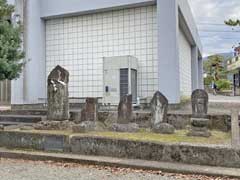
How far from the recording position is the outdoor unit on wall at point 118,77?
47.2ft

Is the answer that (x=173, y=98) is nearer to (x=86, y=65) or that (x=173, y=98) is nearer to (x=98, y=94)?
(x=98, y=94)

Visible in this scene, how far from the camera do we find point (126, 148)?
734 centimetres

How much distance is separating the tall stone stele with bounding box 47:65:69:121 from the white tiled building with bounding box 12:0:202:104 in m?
5.11

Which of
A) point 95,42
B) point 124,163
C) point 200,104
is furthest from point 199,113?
point 95,42

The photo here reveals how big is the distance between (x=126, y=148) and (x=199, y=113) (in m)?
2.82

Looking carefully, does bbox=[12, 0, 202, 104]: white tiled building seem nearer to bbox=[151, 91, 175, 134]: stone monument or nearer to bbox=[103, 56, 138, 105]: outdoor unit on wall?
bbox=[103, 56, 138, 105]: outdoor unit on wall

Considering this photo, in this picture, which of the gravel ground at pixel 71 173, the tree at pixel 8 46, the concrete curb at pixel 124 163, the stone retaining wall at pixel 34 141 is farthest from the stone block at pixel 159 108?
the tree at pixel 8 46

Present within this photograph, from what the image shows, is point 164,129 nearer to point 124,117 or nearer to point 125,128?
point 125,128

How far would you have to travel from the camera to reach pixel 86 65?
1628 cm

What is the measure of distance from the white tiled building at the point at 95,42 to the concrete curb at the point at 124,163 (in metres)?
7.10

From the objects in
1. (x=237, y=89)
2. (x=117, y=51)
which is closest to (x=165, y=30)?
(x=117, y=51)

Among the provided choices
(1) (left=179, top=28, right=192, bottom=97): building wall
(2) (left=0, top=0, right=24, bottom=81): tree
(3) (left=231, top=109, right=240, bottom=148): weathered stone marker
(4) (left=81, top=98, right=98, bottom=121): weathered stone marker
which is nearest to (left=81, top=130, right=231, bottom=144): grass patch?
(3) (left=231, top=109, right=240, bottom=148): weathered stone marker

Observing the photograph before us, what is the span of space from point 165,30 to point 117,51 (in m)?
2.80

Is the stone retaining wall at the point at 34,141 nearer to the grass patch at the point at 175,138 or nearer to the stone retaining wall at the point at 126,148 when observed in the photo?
the stone retaining wall at the point at 126,148
